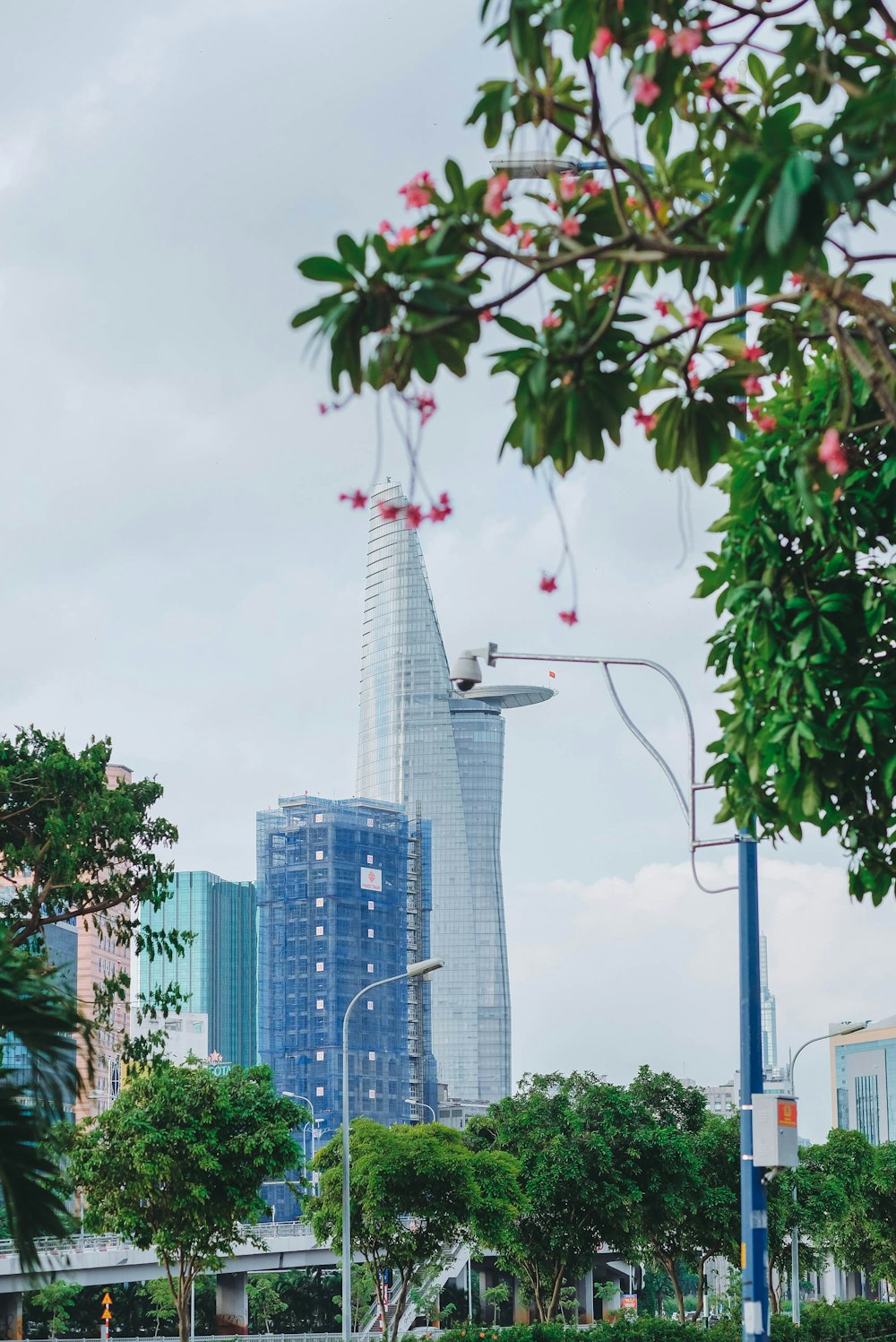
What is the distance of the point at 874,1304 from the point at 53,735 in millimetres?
25729

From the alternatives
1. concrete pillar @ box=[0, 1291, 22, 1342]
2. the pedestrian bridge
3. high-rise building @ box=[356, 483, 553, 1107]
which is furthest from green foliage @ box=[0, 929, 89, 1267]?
high-rise building @ box=[356, 483, 553, 1107]

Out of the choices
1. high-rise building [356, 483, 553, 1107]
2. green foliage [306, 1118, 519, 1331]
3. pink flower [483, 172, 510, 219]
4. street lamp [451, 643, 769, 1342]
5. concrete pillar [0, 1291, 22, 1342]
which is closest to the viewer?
pink flower [483, 172, 510, 219]

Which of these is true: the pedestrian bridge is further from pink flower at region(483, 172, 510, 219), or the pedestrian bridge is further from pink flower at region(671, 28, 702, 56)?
pink flower at region(671, 28, 702, 56)

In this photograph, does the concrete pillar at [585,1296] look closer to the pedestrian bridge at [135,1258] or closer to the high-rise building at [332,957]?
the pedestrian bridge at [135,1258]

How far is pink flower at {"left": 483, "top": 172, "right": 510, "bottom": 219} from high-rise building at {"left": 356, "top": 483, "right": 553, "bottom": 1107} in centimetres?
16237

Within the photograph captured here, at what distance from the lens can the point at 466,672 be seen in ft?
42.6

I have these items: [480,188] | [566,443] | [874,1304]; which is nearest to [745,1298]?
[566,443]

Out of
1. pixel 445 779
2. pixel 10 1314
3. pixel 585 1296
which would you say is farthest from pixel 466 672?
pixel 445 779

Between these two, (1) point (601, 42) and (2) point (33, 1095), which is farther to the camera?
(2) point (33, 1095)

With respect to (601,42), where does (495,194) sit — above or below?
below

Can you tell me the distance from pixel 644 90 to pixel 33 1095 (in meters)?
4.65

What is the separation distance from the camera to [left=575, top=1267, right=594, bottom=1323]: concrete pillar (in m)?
68.8

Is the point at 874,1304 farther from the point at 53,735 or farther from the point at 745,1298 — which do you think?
the point at 745,1298

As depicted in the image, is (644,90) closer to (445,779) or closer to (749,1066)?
(749,1066)
